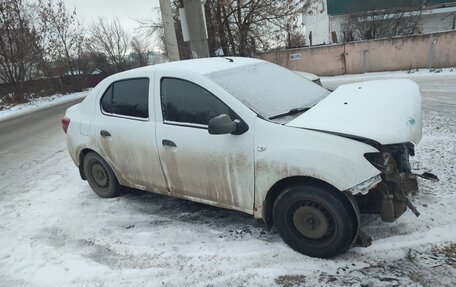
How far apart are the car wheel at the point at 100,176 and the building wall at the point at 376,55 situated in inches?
662

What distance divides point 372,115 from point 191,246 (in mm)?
2079

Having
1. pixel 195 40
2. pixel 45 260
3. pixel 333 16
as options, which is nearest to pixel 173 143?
pixel 45 260

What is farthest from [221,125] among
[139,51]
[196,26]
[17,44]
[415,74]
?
[139,51]

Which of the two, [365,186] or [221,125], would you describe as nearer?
[365,186]

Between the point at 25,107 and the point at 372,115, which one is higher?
the point at 372,115

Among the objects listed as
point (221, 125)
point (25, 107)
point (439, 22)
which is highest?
point (439, 22)

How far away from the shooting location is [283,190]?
132 inches

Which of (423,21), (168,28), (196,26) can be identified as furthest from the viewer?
(423,21)

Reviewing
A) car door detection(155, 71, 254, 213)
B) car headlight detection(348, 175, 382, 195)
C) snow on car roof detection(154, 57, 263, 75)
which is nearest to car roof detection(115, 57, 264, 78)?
snow on car roof detection(154, 57, 263, 75)

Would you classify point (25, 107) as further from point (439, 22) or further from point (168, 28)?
point (439, 22)

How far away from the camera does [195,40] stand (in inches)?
400

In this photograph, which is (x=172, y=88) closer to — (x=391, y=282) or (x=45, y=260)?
(x=45, y=260)

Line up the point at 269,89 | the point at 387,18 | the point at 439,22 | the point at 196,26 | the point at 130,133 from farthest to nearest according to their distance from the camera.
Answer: the point at 439,22
the point at 387,18
the point at 196,26
the point at 130,133
the point at 269,89

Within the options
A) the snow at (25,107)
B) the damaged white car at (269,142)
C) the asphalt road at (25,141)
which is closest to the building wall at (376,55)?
the asphalt road at (25,141)
